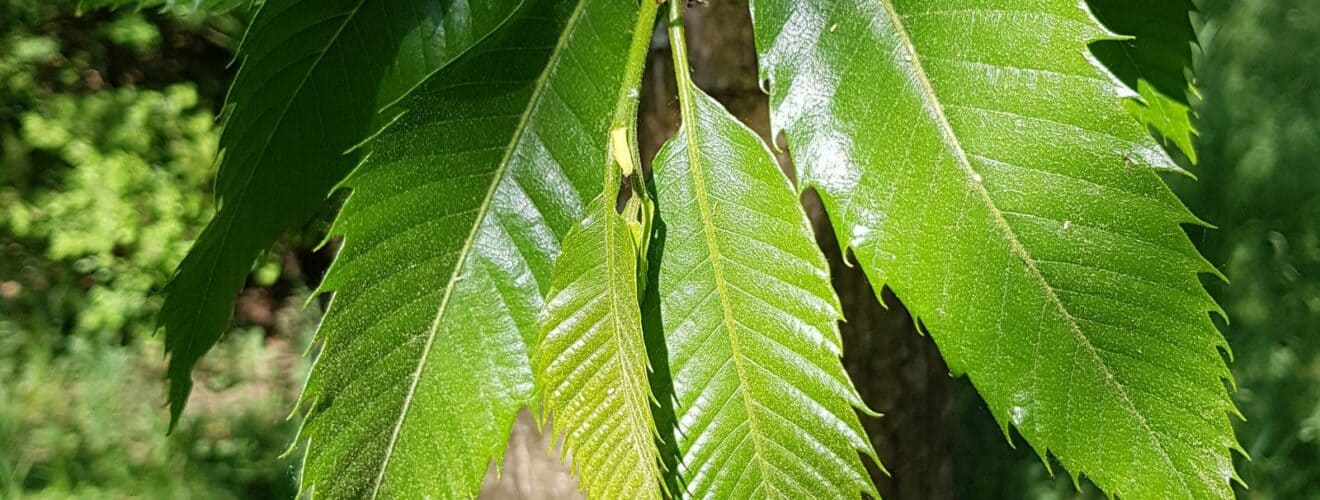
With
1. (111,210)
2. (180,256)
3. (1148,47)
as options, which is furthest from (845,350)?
(111,210)

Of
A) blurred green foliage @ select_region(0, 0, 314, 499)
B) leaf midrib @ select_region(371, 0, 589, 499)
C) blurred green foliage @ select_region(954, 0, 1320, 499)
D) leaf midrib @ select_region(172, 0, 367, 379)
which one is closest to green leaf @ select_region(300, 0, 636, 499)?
leaf midrib @ select_region(371, 0, 589, 499)

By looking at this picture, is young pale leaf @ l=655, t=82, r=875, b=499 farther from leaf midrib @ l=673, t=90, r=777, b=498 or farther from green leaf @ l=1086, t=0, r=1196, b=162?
green leaf @ l=1086, t=0, r=1196, b=162

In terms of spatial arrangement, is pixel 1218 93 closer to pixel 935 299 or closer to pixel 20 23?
pixel 935 299

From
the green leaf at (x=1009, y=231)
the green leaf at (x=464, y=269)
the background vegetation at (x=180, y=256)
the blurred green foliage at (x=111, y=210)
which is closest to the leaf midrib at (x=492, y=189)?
the green leaf at (x=464, y=269)

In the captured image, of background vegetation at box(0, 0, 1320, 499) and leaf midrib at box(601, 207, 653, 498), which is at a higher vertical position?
leaf midrib at box(601, 207, 653, 498)

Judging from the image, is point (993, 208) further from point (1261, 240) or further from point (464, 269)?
point (1261, 240)

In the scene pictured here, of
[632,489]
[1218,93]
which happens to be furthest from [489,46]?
[1218,93]
